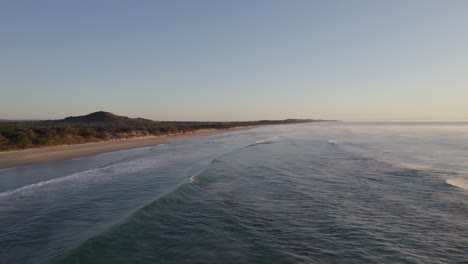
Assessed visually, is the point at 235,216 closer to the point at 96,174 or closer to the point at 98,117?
the point at 96,174

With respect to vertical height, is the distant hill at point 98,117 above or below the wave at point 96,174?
above

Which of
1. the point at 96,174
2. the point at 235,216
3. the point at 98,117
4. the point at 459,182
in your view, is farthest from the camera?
the point at 98,117

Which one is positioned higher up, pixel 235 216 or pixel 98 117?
pixel 98 117

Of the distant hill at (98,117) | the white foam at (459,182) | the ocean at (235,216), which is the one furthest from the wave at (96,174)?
the distant hill at (98,117)

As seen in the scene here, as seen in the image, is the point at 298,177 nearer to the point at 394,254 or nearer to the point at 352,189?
the point at 352,189

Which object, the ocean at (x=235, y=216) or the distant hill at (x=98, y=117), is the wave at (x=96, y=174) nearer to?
the ocean at (x=235, y=216)

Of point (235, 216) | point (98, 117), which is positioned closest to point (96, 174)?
point (235, 216)

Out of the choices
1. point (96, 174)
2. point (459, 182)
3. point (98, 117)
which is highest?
point (98, 117)

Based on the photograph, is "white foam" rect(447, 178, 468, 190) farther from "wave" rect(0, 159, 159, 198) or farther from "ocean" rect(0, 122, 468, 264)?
"wave" rect(0, 159, 159, 198)
